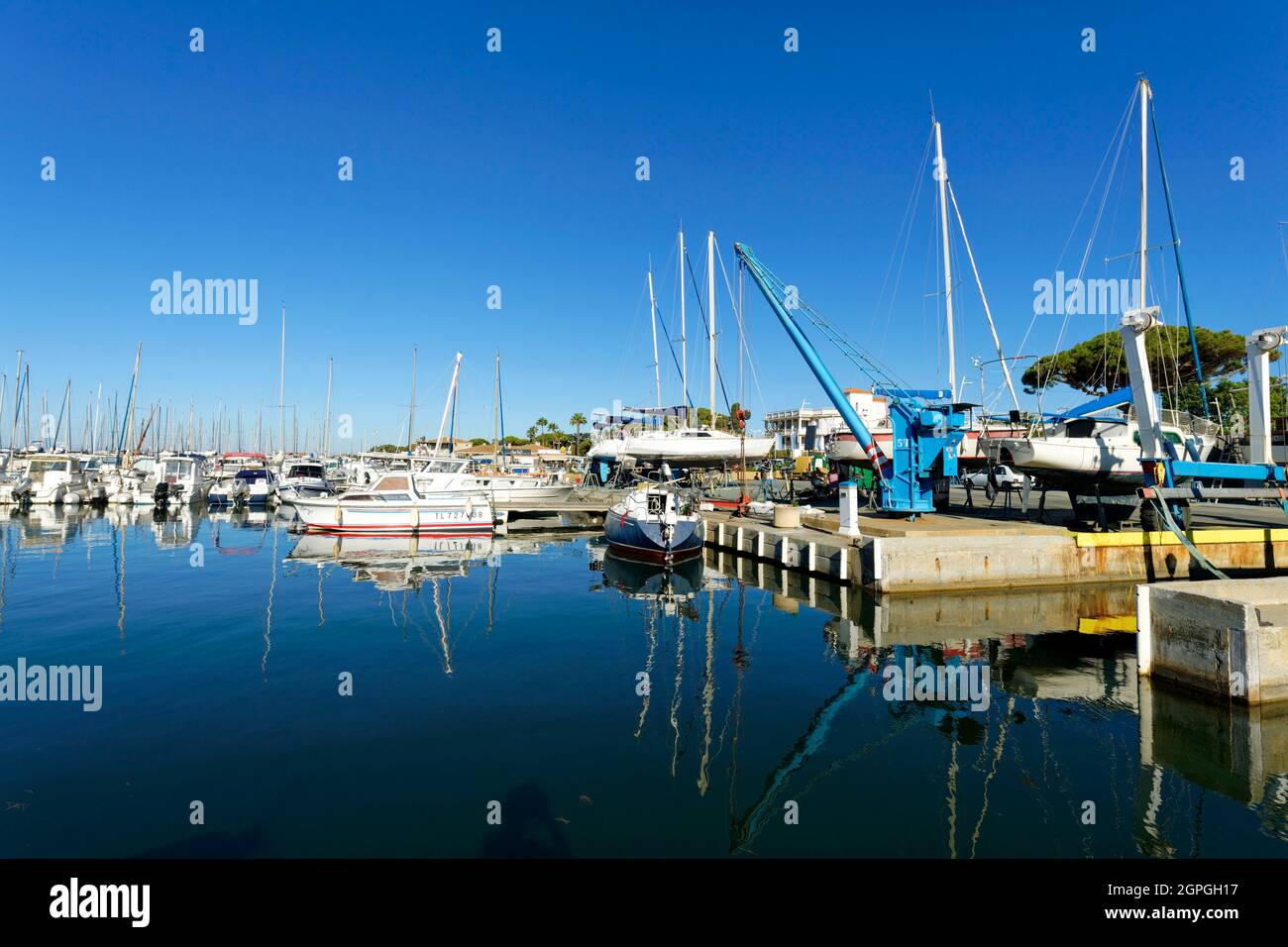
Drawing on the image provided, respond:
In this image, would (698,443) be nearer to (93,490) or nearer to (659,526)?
(659,526)

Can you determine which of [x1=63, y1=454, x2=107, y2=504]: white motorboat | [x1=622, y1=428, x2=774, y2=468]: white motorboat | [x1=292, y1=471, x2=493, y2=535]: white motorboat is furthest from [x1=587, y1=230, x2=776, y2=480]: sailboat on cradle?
[x1=63, y1=454, x2=107, y2=504]: white motorboat

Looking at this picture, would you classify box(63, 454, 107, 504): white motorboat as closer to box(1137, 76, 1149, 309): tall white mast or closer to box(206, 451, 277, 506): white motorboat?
box(206, 451, 277, 506): white motorboat

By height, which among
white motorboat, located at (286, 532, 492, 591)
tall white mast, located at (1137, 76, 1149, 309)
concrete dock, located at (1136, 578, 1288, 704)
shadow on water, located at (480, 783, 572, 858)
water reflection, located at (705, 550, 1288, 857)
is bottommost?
water reflection, located at (705, 550, 1288, 857)

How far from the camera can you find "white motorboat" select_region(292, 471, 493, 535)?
37.4 m

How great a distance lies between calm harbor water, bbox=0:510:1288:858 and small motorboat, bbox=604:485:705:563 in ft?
25.5

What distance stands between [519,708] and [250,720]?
4.51 m

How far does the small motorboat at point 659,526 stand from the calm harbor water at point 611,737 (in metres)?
7.77

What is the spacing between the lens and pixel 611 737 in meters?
10.5

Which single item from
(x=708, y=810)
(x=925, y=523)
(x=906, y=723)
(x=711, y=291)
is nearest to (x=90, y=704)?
(x=708, y=810)

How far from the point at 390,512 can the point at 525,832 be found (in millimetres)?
32804

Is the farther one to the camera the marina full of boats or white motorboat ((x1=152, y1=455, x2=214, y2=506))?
white motorboat ((x1=152, y1=455, x2=214, y2=506))

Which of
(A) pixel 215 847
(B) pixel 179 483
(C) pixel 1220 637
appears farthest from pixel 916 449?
(B) pixel 179 483

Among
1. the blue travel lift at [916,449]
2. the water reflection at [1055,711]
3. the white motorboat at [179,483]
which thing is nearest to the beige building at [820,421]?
the blue travel lift at [916,449]

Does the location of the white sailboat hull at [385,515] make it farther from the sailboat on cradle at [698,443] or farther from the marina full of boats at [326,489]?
the sailboat on cradle at [698,443]
